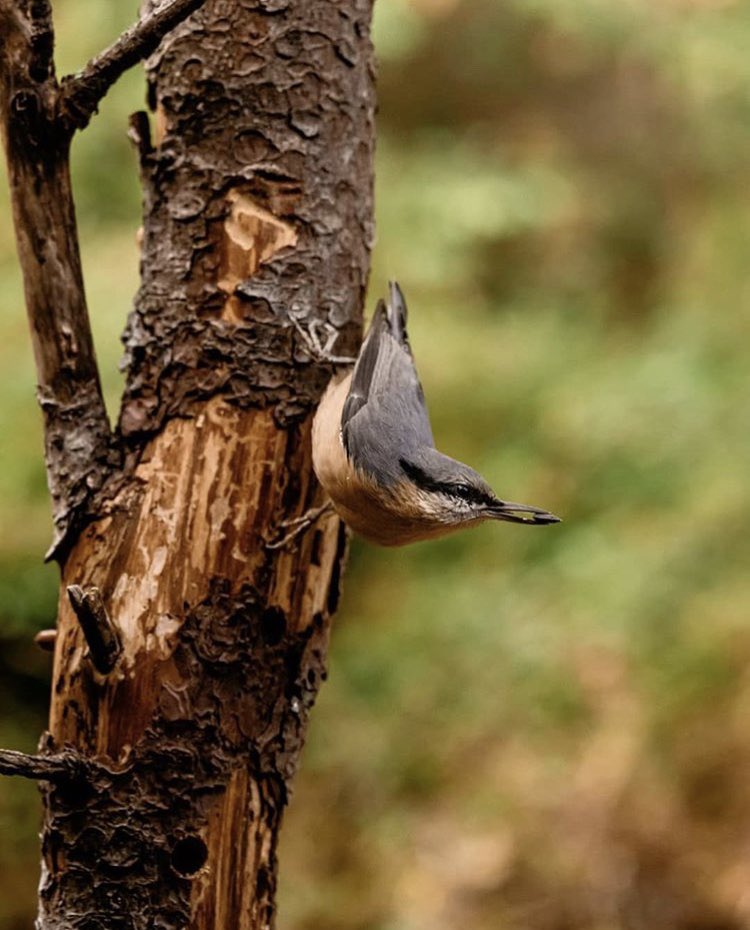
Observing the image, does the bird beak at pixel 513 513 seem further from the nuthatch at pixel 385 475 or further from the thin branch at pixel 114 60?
the thin branch at pixel 114 60

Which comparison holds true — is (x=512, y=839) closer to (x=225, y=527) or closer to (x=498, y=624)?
(x=498, y=624)

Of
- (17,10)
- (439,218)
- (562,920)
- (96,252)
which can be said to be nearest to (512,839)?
(562,920)

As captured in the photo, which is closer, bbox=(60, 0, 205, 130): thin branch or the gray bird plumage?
bbox=(60, 0, 205, 130): thin branch

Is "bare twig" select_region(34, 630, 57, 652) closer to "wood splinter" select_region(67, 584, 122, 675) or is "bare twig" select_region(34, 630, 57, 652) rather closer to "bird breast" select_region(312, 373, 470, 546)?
"wood splinter" select_region(67, 584, 122, 675)

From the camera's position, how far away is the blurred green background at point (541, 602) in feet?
13.5

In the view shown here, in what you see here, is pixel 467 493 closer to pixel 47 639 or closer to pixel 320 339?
pixel 320 339

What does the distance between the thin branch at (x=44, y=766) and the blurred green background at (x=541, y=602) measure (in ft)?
7.35

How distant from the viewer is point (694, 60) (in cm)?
437

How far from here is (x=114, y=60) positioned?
62.5 inches

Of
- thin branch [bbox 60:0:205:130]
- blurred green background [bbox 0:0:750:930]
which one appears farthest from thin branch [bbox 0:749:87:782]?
blurred green background [bbox 0:0:750:930]

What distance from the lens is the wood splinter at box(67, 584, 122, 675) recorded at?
5.17 ft

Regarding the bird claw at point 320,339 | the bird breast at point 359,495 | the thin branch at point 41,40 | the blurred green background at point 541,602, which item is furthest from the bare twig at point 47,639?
the blurred green background at point 541,602

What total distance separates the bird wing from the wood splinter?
52 cm

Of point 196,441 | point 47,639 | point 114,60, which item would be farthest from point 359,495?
point 114,60
